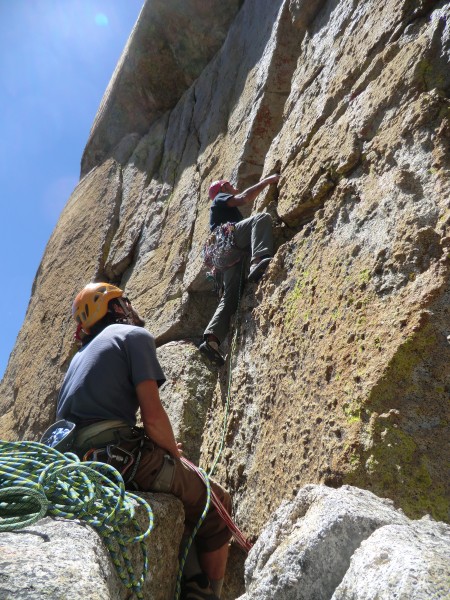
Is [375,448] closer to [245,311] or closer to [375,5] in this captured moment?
[245,311]

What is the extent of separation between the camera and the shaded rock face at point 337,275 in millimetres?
2480

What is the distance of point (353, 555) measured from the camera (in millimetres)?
1626

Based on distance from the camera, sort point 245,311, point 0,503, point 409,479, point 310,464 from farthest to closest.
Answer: point 245,311
point 310,464
point 409,479
point 0,503

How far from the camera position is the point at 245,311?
14.4ft

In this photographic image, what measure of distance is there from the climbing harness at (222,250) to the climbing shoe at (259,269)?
447 millimetres

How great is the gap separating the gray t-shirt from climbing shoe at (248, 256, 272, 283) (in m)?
1.37

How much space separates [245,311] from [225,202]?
1.34 m

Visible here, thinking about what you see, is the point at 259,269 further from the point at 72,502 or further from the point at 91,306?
the point at 72,502

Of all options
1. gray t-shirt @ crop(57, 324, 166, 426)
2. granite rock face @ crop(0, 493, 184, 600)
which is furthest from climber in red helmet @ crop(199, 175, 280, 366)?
granite rock face @ crop(0, 493, 184, 600)

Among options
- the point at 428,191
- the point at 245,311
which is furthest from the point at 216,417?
the point at 428,191

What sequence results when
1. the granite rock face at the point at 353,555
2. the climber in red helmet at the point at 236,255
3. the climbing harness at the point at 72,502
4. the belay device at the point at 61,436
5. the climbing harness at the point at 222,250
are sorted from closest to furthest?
the granite rock face at the point at 353,555 → the climbing harness at the point at 72,502 → the belay device at the point at 61,436 → the climber in red helmet at the point at 236,255 → the climbing harness at the point at 222,250

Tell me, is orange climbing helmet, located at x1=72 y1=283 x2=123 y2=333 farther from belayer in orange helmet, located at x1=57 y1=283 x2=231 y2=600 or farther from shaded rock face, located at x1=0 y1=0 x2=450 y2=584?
shaded rock face, located at x1=0 y1=0 x2=450 y2=584

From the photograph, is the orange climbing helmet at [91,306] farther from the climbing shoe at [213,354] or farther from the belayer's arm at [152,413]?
the climbing shoe at [213,354]

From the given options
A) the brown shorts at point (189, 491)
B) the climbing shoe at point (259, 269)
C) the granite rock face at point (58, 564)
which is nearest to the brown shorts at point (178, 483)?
the brown shorts at point (189, 491)
